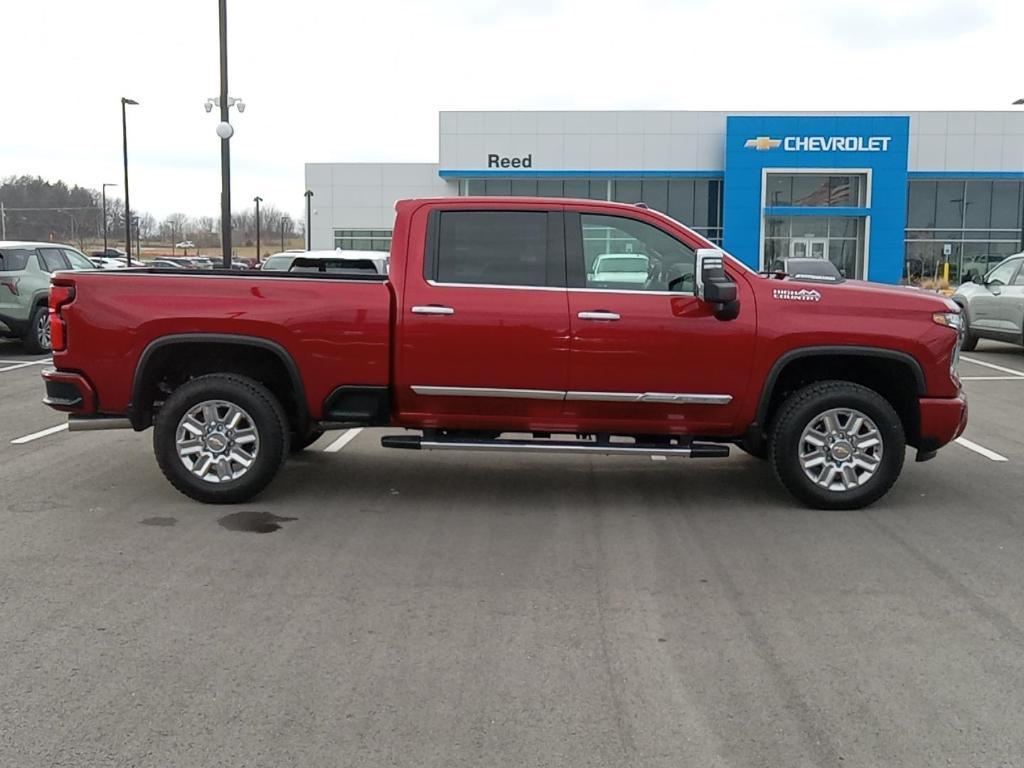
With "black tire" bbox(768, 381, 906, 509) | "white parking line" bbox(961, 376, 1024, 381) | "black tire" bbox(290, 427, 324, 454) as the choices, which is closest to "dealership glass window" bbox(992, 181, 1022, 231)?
"white parking line" bbox(961, 376, 1024, 381)

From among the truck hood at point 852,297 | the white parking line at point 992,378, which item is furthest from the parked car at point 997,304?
the truck hood at point 852,297

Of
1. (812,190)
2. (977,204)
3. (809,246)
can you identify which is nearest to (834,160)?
(812,190)

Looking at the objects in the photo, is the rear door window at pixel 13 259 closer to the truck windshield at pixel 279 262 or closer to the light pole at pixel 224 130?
the light pole at pixel 224 130

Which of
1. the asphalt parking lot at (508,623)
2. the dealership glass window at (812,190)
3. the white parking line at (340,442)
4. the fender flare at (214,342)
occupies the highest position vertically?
the dealership glass window at (812,190)

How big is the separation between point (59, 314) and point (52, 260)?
35.8 feet

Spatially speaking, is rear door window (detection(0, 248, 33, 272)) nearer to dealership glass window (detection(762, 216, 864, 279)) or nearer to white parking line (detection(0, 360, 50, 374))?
white parking line (detection(0, 360, 50, 374))

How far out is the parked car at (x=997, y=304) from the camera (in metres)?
14.8

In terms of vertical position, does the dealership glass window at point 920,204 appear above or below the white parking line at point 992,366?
above

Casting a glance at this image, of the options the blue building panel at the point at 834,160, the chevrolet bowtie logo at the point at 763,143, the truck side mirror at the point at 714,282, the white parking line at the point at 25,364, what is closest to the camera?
the truck side mirror at the point at 714,282

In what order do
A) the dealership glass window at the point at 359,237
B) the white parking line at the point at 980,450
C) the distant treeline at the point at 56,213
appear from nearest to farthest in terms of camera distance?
1. the white parking line at the point at 980,450
2. the dealership glass window at the point at 359,237
3. the distant treeline at the point at 56,213

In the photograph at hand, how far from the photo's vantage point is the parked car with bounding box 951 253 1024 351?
14.8 meters

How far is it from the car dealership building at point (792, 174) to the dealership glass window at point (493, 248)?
120 ft

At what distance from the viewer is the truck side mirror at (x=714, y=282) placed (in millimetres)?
5789

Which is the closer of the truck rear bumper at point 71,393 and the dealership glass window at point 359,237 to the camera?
the truck rear bumper at point 71,393
